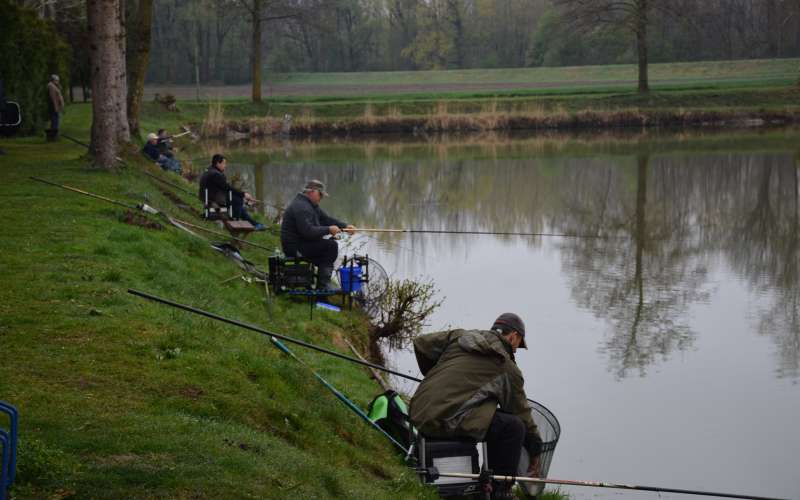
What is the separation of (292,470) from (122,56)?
13.7 meters

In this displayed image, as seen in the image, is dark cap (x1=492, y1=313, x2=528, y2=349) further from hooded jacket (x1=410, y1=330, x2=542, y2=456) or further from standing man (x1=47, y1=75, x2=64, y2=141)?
standing man (x1=47, y1=75, x2=64, y2=141)

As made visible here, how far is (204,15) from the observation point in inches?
2653

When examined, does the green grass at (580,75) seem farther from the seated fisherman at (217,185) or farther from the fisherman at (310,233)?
the fisherman at (310,233)

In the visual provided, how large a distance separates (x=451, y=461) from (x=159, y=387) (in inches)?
73.6

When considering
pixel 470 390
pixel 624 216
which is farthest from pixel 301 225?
pixel 624 216

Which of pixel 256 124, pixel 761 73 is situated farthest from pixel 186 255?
pixel 761 73

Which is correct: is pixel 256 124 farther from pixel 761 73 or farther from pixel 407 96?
pixel 761 73

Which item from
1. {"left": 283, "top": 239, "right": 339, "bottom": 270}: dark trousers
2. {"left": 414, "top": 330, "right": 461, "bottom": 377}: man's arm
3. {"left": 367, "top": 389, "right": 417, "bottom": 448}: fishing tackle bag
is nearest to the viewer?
{"left": 414, "top": 330, "right": 461, "bottom": 377}: man's arm

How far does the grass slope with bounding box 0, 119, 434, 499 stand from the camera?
5.61 meters

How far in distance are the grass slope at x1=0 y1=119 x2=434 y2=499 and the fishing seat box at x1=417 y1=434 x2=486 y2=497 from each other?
0.63 ft

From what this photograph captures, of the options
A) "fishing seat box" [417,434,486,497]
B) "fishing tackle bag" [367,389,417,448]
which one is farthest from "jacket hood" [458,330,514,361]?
"fishing tackle bag" [367,389,417,448]

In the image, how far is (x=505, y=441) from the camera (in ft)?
22.9

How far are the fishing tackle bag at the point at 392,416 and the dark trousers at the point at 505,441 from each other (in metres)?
0.93

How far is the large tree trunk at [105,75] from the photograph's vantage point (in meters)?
16.9
